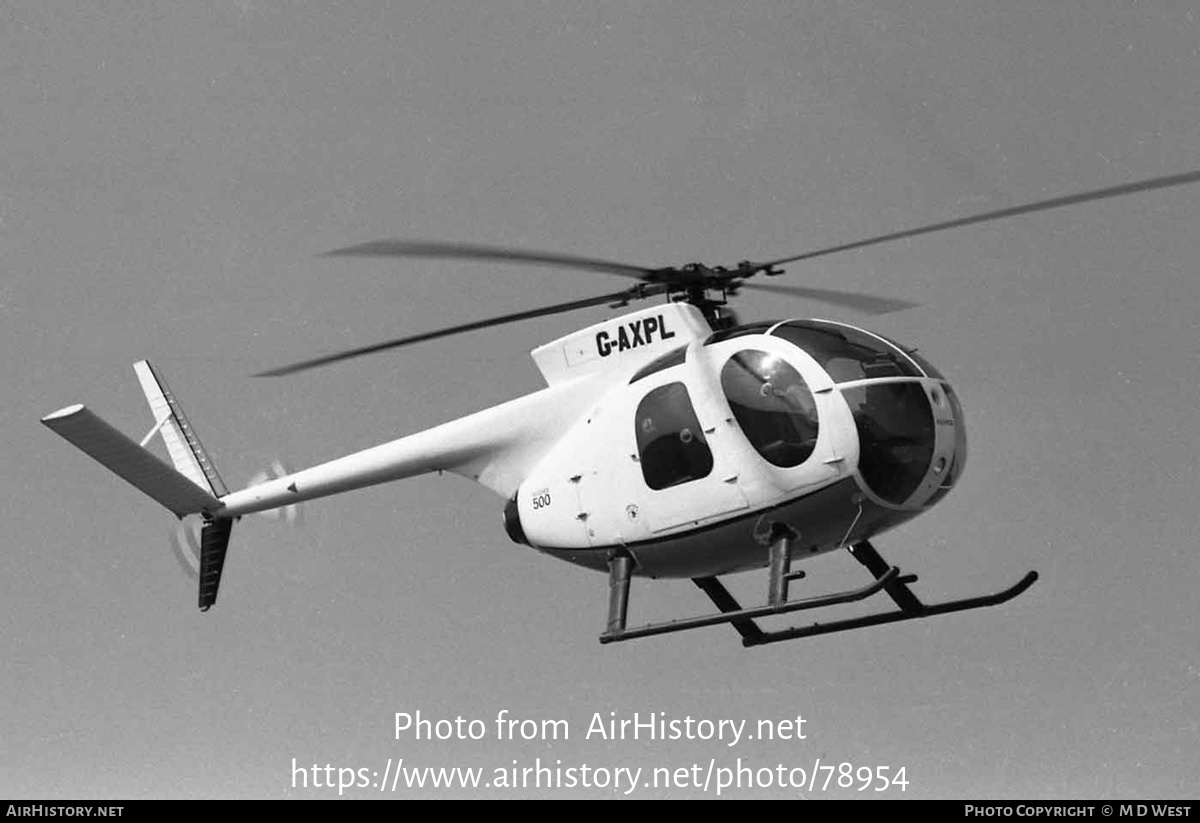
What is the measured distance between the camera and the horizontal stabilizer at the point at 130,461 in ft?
50.7

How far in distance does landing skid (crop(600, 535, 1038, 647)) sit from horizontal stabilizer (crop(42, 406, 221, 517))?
4590 mm

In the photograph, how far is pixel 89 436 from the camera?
15.8 meters

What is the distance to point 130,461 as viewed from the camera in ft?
54.5

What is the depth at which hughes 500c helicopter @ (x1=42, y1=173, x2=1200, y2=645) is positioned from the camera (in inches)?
521

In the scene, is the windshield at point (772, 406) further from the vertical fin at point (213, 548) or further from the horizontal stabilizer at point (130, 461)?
the vertical fin at point (213, 548)

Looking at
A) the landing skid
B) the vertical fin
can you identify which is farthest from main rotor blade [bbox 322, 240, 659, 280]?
the vertical fin

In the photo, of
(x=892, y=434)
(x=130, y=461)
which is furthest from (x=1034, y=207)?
(x=130, y=461)

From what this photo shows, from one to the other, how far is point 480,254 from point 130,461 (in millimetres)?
5236

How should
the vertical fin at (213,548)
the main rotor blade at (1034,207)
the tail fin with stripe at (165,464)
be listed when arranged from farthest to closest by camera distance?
1. the vertical fin at (213,548)
2. the tail fin with stripe at (165,464)
3. the main rotor blade at (1034,207)

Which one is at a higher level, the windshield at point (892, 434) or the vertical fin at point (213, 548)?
the vertical fin at point (213, 548)

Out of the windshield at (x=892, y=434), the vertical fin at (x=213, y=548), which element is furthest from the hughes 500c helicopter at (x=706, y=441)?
the vertical fin at (x=213, y=548)

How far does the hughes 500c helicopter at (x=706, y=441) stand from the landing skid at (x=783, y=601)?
0.6 inches

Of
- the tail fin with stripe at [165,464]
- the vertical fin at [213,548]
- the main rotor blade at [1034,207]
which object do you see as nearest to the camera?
the main rotor blade at [1034,207]
